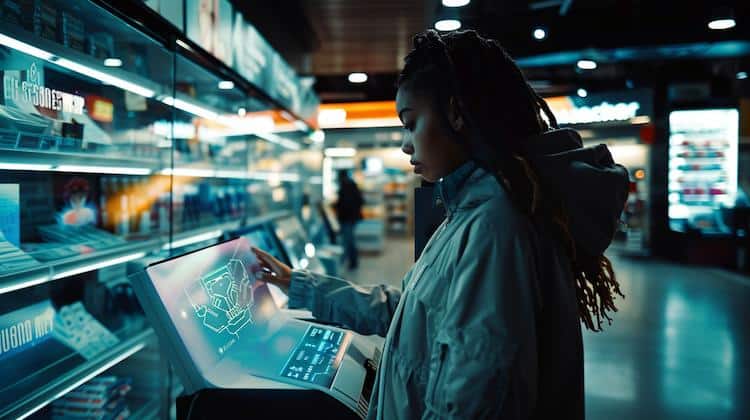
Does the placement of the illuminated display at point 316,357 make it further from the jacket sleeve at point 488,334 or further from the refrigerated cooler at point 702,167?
the refrigerated cooler at point 702,167

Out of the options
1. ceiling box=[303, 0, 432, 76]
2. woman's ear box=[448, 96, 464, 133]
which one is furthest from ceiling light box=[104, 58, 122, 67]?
ceiling box=[303, 0, 432, 76]

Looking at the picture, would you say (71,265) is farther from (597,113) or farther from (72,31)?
(597,113)

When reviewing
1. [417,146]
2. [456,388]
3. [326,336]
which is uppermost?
[417,146]

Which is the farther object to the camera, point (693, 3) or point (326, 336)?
point (693, 3)

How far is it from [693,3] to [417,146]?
15.5ft

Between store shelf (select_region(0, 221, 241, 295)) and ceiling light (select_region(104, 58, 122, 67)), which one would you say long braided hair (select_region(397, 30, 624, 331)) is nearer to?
store shelf (select_region(0, 221, 241, 295))

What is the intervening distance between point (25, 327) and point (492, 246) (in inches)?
76.0

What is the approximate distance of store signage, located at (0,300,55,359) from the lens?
1729mm

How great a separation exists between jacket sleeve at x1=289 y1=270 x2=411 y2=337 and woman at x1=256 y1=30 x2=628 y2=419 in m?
0.38

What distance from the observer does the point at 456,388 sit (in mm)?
749

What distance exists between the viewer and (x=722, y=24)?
4262mm

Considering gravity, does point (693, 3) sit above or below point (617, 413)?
above

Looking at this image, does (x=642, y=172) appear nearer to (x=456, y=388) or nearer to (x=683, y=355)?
(x=683, y=355)

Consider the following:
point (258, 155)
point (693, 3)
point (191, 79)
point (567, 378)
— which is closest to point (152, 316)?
point (567, 378)
